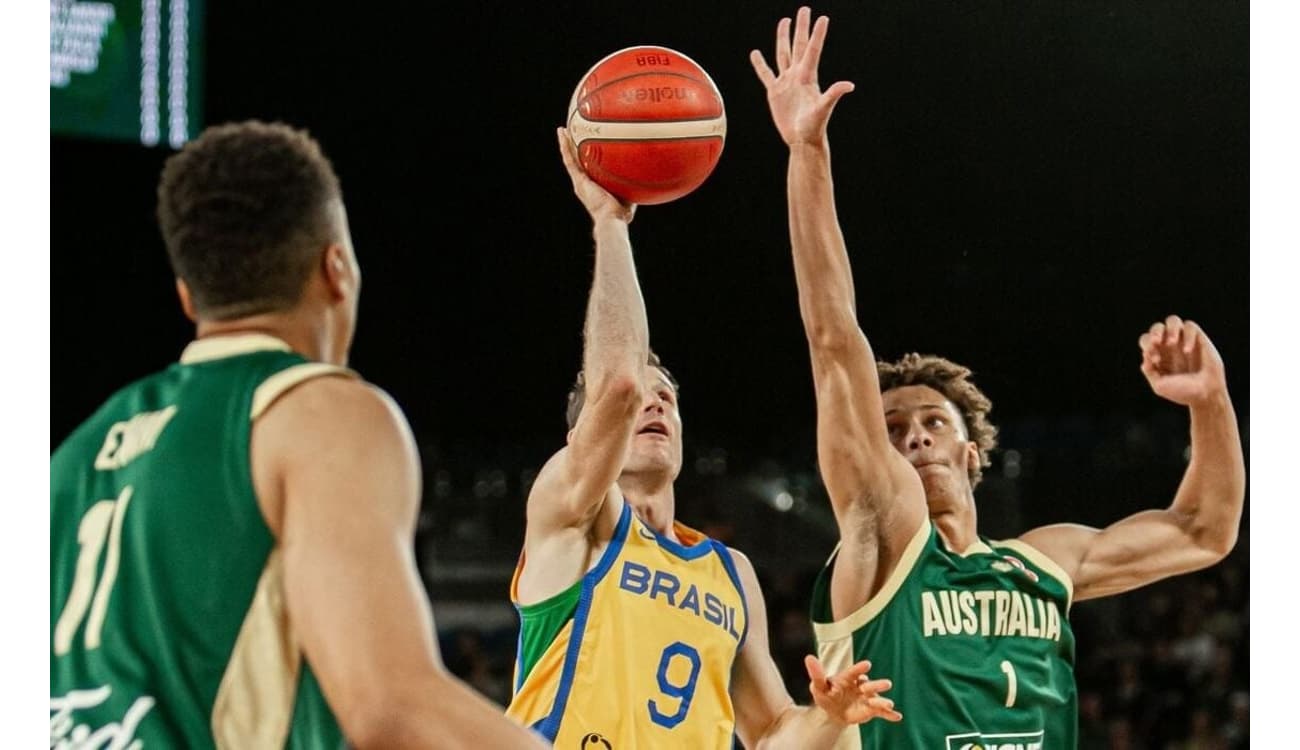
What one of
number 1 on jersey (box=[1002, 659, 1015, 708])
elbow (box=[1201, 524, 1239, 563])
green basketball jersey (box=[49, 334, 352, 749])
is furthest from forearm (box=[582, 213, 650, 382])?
elbow (box=[1201, 524, 1239, 563])

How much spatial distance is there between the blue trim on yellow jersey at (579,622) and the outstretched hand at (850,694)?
0.52 metres

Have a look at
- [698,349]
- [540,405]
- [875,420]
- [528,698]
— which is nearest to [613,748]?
[528,698]

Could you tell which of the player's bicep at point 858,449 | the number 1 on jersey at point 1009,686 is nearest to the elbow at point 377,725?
the player's bicep at point 858,449

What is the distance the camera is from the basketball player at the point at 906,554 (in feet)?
11.0

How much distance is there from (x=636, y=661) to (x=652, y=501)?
47cm

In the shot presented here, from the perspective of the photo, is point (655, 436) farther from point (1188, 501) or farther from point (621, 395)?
point (1188, 501)

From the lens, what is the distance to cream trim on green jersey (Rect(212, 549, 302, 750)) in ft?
5.26

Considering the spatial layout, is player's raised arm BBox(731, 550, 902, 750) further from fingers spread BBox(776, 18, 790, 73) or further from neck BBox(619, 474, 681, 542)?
fingers spread BBox(776, 18, 790, 73)

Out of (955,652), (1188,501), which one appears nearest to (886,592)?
(955,652)

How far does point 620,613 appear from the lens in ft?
10.8
